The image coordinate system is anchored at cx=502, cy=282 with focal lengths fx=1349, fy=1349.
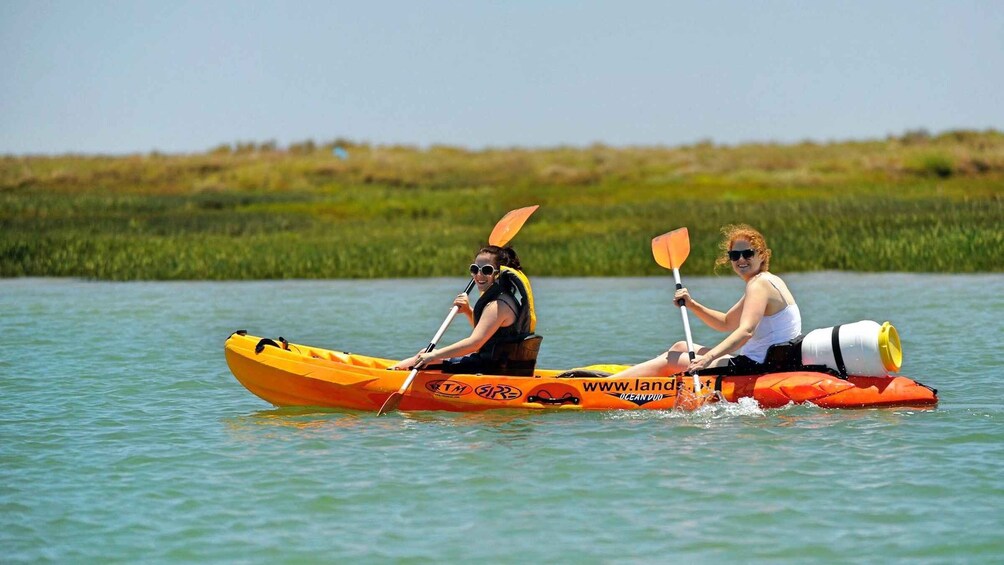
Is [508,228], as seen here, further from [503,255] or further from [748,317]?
[748,317]

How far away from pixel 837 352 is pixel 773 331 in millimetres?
482

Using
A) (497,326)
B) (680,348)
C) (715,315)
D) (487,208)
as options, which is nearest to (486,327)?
(497,326)

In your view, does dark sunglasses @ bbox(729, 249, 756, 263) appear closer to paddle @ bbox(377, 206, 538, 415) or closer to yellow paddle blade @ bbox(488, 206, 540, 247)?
paddle @ bbox(377, 206, 538, 415)

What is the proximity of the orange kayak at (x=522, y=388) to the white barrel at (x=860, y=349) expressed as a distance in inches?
4.2

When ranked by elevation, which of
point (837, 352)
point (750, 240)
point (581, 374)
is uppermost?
point (750, 240)

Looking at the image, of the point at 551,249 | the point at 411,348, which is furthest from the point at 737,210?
the point at 411,348

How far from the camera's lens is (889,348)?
31.7ft

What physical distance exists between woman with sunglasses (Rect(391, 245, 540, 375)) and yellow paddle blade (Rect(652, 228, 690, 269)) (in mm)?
1614

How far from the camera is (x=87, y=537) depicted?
730 cm

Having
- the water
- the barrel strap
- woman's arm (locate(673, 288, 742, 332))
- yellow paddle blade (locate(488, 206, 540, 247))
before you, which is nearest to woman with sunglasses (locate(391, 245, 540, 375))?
the water

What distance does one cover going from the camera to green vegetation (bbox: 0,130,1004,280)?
969 inches

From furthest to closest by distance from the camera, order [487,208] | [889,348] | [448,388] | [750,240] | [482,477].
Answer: [487,208] < [448,388] < [750,240] < [889,348] < [482,477]

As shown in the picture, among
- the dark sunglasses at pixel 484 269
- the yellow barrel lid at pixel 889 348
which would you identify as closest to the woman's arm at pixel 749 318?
the yellow barrel lid at pixel 889 348

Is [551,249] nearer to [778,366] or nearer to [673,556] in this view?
[778,366]
